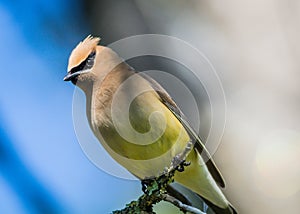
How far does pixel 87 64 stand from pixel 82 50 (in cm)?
7

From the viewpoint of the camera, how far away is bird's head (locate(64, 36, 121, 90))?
3.27m

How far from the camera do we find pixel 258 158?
3.43 metres

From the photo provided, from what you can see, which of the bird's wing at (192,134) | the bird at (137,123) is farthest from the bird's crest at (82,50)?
the bird's wing at (192,134)

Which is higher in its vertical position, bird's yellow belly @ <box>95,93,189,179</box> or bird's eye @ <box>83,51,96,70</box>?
bird's eye @ <box>83,51,96,70</box>

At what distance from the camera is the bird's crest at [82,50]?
10.7 feet

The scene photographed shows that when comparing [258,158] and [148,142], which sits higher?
[258,158]

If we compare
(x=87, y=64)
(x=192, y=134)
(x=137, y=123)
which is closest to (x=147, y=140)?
(x=137, y=123)

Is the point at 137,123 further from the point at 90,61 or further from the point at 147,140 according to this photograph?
the point at 90,61

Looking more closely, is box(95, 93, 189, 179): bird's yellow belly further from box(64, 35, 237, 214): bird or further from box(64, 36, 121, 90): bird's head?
box(64, 36, 121, 90): bird's head

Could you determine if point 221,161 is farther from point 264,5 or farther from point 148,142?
point 264,5

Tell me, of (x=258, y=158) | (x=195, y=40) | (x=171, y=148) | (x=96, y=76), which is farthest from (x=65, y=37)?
(x=258, y=158)

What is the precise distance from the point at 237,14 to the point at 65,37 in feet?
2.90

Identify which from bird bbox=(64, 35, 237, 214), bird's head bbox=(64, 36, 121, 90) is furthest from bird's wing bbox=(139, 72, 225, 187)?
bird's head bbox=(64, 36, 121, 90)

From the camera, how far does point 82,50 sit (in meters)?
3.32
